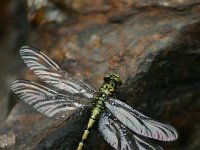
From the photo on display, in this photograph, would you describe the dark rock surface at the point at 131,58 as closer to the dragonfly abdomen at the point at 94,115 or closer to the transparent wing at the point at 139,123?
the dragonfly abdomen at the point at 94,115

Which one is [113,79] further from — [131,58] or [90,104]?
[131,58]

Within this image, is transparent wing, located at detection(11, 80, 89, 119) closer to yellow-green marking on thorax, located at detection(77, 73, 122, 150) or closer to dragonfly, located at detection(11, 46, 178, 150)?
dragonfly, located at detection(11, 46, 178, 150)

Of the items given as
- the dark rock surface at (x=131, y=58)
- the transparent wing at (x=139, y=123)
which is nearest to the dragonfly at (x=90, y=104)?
the transparent wing at (x=139, y=123)

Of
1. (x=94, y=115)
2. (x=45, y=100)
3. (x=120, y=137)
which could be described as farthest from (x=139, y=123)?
(x=45, y=100)

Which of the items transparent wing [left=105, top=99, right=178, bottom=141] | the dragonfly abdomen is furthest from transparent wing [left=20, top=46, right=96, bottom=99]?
transparent wing [left=105, top=99, right=178, bottom=141]

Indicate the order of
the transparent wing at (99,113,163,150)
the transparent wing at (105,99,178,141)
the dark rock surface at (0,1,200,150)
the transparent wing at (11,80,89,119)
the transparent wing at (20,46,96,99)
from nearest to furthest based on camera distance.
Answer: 1. the transparent wing at (105,99,178,141)
2. the transparent wing at (99,113,163,150)
3. the transparent wing at (11,80,89,119)
4. the transparent wing at (20,46,96,99)
5. the dark rock surface at (0,1,200,150)

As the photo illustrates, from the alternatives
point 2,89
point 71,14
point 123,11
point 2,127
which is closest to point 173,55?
point 123,11
